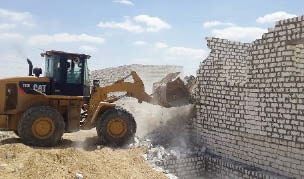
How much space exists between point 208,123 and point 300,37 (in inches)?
147

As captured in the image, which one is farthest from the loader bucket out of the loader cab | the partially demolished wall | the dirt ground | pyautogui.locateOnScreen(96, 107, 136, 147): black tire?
the loader cab

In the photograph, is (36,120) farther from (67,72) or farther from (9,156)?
(67,72)

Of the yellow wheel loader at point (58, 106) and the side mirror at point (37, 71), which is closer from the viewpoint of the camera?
the yellow wheel loader at point (58, 106)

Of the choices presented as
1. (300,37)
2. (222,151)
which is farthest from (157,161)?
(300,37)

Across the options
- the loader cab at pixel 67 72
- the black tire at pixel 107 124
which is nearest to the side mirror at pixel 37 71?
the loader cab at pixel 67 72

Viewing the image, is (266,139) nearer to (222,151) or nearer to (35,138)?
(222,151)

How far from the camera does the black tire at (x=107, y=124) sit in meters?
8.67

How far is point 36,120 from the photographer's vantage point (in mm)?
7910

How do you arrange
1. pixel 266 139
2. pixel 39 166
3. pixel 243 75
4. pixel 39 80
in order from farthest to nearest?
pixel 243 75, pixel 39 80, pixel 266 139, pixel 39 166

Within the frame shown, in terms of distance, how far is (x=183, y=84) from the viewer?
395 inches

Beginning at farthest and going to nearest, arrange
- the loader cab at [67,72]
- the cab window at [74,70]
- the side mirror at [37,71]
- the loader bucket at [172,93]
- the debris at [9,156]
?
the loader bucket at [172,93] → the side mirror at [37,71] → the cab window at [74,70] → the loader cab at [67,72] → the debris at [9,156]

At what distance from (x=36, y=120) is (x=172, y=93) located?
4041 mm

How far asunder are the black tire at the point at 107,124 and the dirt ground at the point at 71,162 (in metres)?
0.34

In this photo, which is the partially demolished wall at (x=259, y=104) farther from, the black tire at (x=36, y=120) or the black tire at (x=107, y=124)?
the black tire at (x=36, y=120)
